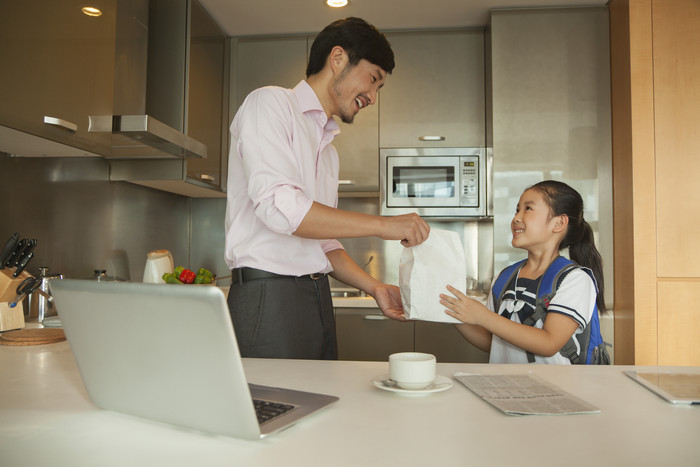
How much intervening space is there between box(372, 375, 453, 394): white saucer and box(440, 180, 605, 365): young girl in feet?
0.97

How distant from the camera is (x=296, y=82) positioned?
3074 millimetres

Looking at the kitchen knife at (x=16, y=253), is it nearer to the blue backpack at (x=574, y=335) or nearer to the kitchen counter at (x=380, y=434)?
the kitchen counter at (x=380, y=434)

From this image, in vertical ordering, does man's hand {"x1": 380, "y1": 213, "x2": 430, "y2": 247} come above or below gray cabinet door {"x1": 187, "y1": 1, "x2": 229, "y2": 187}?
below

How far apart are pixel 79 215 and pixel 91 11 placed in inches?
32.7

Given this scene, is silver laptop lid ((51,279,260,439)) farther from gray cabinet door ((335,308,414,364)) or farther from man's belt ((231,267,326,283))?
gray cabinet door ((335,308,414,364))

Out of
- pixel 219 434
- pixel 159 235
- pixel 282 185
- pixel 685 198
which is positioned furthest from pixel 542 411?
pixel 159 235

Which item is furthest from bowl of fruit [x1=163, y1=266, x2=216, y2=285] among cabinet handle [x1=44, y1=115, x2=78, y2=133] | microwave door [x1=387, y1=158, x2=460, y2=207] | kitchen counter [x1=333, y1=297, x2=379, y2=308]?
microwave door [x1=387, y1=158, x2=460, y2=207]

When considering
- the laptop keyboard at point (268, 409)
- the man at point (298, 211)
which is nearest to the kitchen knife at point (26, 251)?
the man at point (298, 211)

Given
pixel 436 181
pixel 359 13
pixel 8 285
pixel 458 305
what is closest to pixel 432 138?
pixel 436 181

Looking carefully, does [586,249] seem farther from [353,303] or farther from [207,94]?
[207,94]

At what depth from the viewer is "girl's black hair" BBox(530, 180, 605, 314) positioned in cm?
166

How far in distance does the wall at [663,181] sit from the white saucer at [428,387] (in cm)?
192

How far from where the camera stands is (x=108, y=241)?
2.46 meters

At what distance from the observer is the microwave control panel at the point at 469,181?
291 cm
